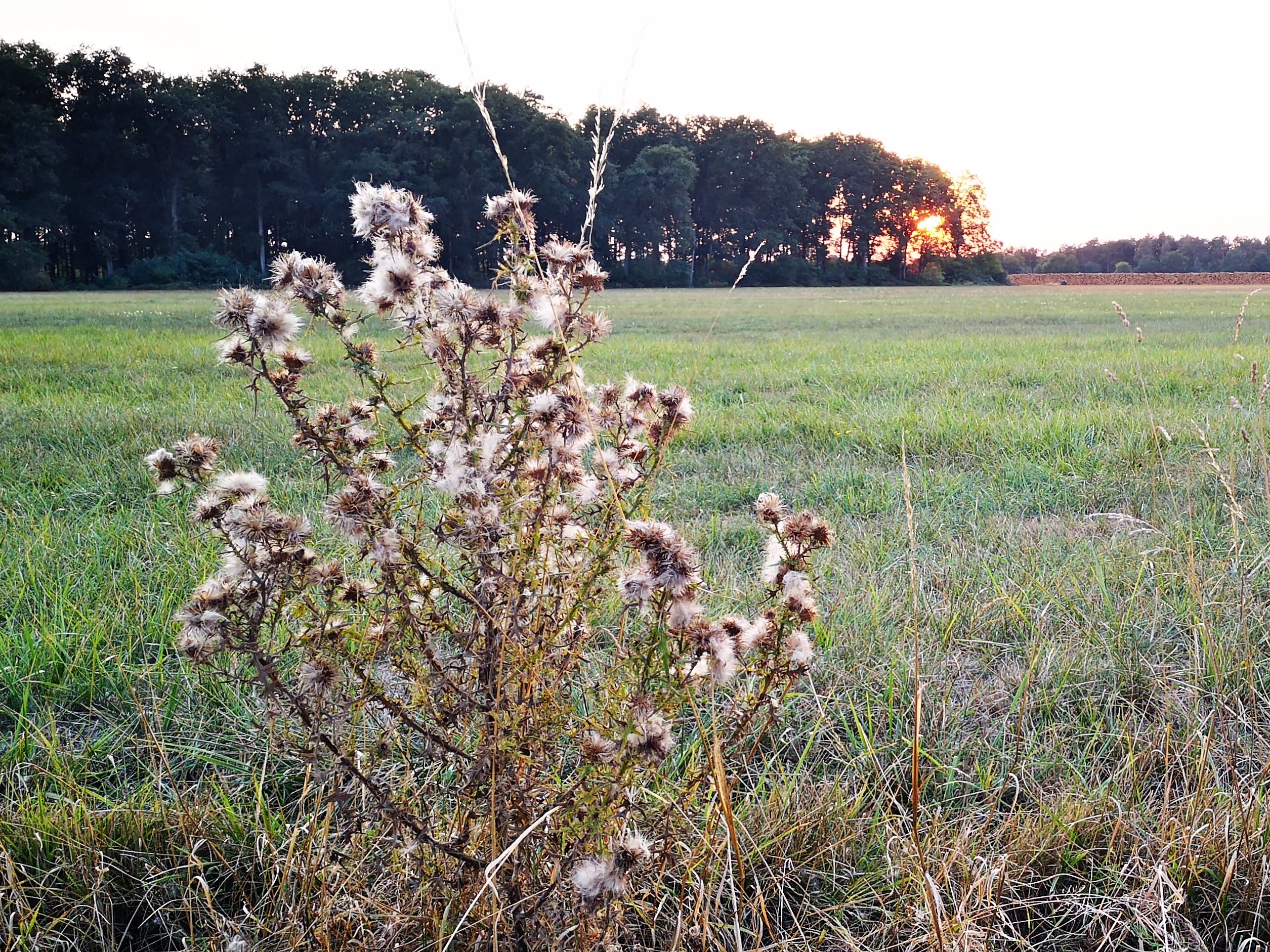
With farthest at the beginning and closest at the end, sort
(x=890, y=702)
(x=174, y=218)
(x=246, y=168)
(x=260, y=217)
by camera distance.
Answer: (x=246, y=168)
(x=260, y=217)
(x=174, y=218)
(x=890, y=702)

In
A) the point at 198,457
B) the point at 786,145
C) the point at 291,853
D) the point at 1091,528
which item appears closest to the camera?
the point at 198,457

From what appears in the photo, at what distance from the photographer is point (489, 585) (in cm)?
132

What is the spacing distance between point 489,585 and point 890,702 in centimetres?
153

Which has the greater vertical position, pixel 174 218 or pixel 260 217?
pixel 260 217

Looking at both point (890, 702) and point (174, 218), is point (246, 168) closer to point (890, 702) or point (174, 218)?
point (174, 218)

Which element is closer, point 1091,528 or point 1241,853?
point 1241,853

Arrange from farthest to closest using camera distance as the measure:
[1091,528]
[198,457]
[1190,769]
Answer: [1091,528]
[1190,769]
[198,457]

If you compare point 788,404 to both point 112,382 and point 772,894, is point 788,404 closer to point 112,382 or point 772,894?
point 772,894

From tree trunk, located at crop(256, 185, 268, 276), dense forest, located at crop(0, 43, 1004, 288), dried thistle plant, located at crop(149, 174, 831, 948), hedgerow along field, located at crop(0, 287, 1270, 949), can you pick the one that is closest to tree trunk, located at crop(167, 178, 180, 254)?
dense forest, located at crop(0, 43, 1004, 288)

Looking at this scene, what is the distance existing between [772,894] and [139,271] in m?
55.7

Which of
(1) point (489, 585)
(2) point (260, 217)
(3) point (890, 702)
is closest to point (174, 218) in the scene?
(2) point (260, 217)

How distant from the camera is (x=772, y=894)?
1735 mm

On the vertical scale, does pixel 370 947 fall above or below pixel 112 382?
below

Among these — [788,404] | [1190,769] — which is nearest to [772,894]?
[1190,769]
